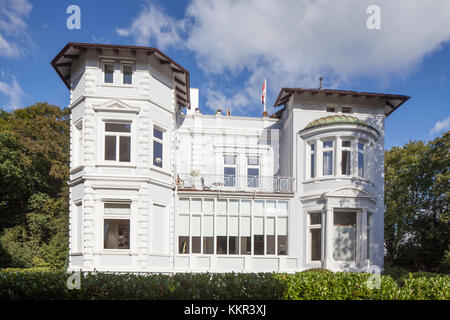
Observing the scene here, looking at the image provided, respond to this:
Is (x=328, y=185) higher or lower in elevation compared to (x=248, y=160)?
lower

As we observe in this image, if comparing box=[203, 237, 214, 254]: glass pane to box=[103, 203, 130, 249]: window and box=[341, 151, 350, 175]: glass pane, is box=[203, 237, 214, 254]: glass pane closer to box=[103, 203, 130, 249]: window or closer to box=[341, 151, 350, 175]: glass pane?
box=[103, 203, 130, 249]: window

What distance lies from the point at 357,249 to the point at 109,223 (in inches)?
465

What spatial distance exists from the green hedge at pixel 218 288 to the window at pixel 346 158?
28.9ft

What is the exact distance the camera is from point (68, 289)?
686 cm

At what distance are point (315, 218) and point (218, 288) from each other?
1067cm

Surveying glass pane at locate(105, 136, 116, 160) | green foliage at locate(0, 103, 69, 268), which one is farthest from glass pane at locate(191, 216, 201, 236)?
green foliage at locate(0, 103, 69, 268)

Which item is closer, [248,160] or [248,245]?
[248,245]

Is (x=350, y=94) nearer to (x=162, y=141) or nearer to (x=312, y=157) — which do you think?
(x=312, y=157)

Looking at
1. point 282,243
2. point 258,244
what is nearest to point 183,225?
point 258,244

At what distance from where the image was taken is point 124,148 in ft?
46.6

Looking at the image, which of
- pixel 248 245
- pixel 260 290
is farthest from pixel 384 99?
pixel 260 290

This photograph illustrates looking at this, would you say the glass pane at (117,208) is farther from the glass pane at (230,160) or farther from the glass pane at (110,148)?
the glass pane at (230,160)

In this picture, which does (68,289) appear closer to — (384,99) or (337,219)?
(337,219)

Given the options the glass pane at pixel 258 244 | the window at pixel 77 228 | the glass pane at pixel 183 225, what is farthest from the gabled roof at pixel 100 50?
the glass pane at pixel 258 244
